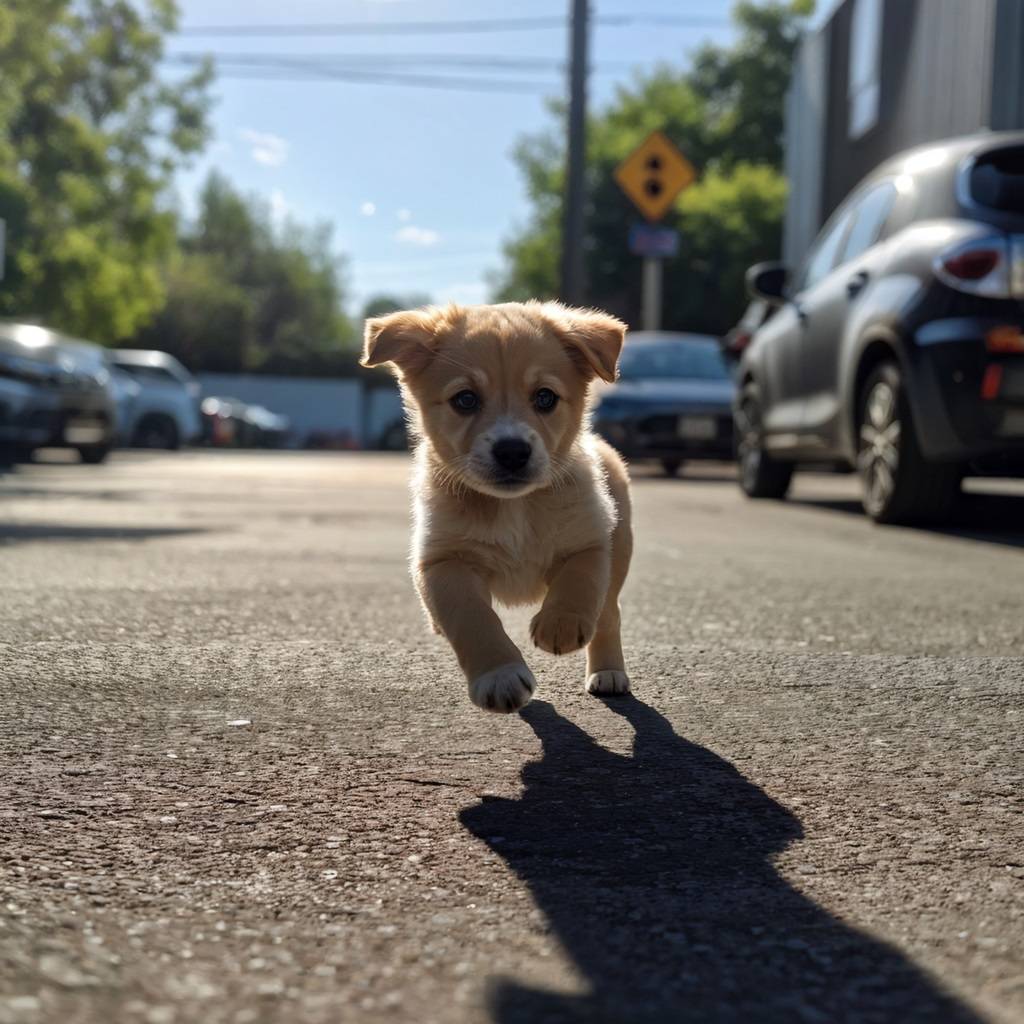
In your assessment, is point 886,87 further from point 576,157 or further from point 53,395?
point 53,395

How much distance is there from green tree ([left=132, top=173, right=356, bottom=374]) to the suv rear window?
6850 centimetres

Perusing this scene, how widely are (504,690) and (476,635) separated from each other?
0.77ft

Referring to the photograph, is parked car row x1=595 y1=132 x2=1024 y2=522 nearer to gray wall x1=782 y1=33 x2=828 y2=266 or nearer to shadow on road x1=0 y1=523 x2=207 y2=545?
shadow on road x1=0 y1=523 x2=207 y2=545

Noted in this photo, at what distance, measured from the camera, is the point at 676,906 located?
197cm

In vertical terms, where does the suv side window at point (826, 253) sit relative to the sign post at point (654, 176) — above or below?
below

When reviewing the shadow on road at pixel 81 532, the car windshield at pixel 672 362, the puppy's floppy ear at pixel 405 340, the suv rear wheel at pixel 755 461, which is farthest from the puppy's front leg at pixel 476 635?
the car windshield at pixel 672 362

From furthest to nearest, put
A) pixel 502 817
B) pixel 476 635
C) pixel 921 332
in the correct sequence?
1. pixel 921 332
2. pixel 476 635
3. pixel 502 817

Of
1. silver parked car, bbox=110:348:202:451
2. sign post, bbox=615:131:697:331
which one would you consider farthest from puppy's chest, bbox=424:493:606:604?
silver parked car, bbox=110:348:202:451

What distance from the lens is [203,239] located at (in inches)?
3903

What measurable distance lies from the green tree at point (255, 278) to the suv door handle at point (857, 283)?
67559 mm

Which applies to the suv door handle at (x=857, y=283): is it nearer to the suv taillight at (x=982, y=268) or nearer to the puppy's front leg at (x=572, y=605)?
the suv taillight at (x=982, y=268)

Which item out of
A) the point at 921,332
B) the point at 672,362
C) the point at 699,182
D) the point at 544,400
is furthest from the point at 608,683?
the point at 699,182

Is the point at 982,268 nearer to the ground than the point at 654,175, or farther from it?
nearer to the ground

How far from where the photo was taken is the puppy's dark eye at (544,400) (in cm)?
378
